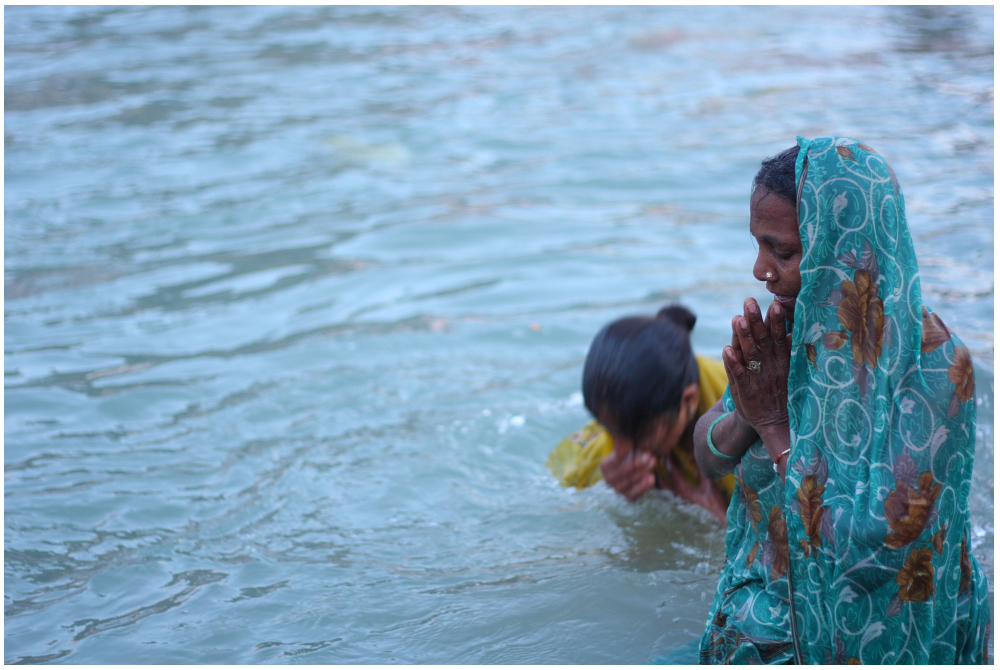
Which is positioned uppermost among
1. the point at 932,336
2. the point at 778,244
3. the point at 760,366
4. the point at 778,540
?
the point at 778,244

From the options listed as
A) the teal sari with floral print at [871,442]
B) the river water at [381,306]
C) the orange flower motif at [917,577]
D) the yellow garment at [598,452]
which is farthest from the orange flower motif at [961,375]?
the river water at [381,306]

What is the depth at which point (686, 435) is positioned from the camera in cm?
344

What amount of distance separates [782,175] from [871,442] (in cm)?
59

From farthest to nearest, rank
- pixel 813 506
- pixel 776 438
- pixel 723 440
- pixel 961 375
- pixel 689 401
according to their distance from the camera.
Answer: pixel 689 401 → pixel 723 440 → pixel 776 438 → pixel 813 506 → pixel 961 375

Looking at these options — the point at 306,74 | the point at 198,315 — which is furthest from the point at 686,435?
the point at 306,74

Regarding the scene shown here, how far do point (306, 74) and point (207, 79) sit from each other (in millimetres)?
1270

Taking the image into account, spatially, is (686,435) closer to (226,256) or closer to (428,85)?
(226,256)

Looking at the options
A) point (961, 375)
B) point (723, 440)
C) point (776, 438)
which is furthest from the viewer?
point (723, 440)

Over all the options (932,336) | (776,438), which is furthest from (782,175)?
(776,438)

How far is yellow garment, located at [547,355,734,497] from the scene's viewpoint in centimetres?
334

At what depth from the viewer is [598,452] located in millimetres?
3789

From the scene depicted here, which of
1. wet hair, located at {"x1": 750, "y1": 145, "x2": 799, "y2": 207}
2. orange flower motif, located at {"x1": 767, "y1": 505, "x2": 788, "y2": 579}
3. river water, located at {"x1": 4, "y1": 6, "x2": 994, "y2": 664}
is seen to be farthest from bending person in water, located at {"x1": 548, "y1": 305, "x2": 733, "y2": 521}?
wet hair, located at {"x1": 750, "y1": 145, "x2": 799, "y2": 207}

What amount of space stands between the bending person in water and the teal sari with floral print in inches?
42.6

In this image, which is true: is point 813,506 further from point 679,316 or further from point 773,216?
point 679,316
